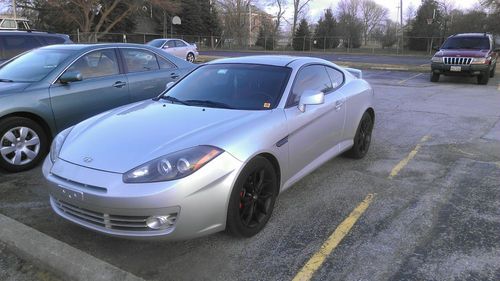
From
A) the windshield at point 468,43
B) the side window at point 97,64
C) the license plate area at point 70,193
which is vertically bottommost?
the license plate area at point 70,193

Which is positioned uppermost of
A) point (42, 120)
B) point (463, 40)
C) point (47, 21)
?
point (47, 21)

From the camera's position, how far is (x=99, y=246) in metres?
3.59

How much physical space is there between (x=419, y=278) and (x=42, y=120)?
15.2ft

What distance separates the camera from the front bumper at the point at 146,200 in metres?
3.03

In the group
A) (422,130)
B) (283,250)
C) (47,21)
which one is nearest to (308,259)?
(283,250)

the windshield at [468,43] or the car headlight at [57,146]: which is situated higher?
the windshield at [468,43]

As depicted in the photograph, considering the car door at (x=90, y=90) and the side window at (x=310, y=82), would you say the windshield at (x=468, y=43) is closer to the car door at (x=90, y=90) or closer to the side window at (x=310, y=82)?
the side window at (x=310, y=82)

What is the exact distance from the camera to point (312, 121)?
4426 mm

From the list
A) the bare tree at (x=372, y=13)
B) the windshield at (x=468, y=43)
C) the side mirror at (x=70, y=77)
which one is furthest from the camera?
the bare tree at (x=372, y=13)

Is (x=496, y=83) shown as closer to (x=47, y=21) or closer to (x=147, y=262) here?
(x=147, y=262)

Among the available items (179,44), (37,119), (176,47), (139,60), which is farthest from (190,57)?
(37,119)

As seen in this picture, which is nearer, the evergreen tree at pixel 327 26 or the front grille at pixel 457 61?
the front grille at pixel 457 61

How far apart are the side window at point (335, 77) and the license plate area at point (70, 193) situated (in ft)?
10.4

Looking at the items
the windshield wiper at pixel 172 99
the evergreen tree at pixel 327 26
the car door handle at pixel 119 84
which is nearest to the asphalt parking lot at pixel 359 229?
the windshield wiper at pixel 172 99
